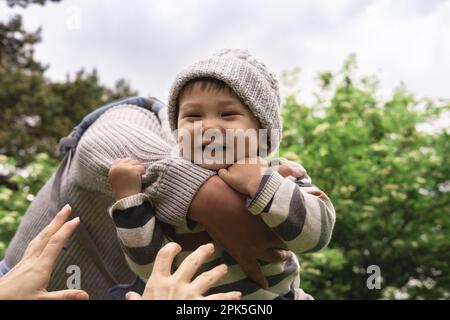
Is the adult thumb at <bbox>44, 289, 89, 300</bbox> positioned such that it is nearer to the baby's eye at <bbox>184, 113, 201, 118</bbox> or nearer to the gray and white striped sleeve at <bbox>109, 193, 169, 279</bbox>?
the gray and white striped sleeve at <bbox>109, 193, 169, 279</bbox>

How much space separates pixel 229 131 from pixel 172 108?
17 cm

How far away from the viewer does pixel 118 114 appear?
1.43 metres

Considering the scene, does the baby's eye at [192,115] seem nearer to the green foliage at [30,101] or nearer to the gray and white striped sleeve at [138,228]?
the gray and white striped sleeve at [138,228]

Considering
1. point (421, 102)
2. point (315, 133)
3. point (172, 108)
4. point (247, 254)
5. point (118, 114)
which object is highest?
point (421, 102)

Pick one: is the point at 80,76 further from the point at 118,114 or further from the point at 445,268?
the point at 118,114

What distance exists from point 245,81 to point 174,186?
24 centimetres

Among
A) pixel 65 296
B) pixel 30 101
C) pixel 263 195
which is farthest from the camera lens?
pixel 30 101

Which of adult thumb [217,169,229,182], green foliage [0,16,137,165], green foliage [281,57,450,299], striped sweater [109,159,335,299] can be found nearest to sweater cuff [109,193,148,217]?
striped sweater [109,159,335,299]

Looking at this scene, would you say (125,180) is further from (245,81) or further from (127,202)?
(245,81)

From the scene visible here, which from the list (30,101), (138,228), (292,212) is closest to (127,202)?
(138,228)

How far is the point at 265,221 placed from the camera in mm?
1022

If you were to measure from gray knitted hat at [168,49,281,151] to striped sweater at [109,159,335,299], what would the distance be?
0.13m
